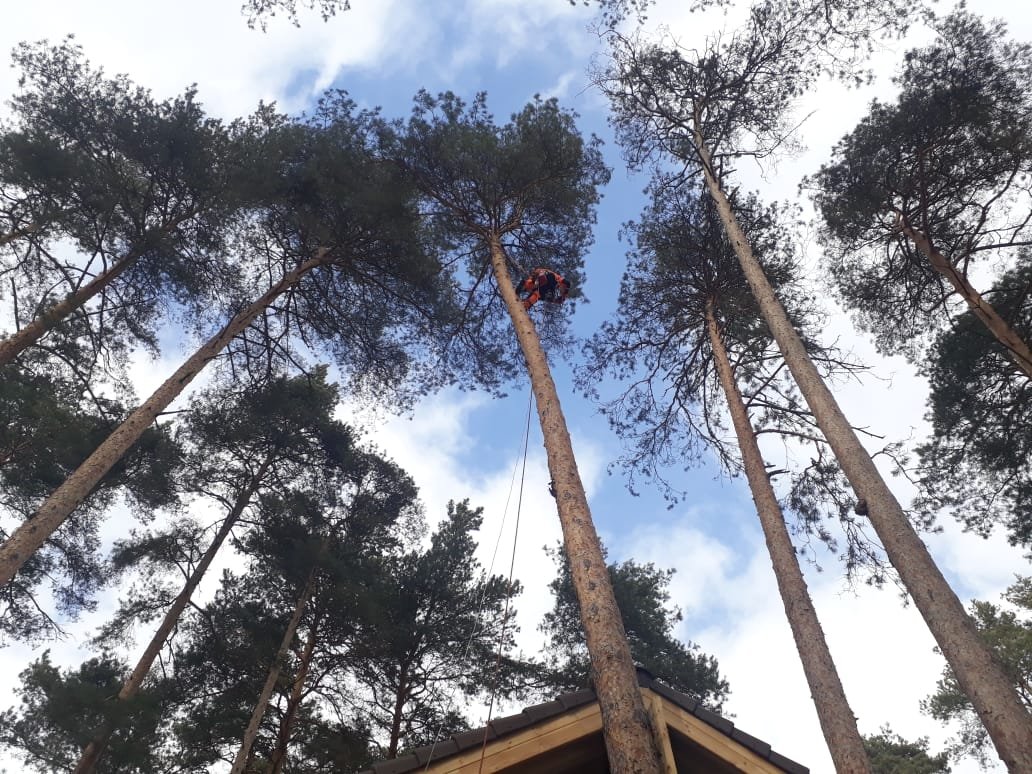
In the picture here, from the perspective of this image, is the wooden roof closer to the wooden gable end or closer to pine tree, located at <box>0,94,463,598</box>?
the wooden gable end

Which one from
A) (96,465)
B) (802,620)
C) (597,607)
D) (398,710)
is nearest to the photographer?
(597,607)

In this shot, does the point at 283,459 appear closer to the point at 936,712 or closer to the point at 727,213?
the point at 727,213

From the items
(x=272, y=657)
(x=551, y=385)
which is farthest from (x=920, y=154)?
(x=272, y=657)

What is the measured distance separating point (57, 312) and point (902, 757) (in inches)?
1095

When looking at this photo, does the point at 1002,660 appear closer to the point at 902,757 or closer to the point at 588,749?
the point at 902,757

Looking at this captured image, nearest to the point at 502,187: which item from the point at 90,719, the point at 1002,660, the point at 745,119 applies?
the point at 745,119

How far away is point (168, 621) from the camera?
1080cm

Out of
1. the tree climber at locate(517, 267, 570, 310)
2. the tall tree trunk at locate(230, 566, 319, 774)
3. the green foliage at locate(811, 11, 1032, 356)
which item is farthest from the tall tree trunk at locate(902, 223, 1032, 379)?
the tall tree trunk at locate(230, 566, 319, 774)

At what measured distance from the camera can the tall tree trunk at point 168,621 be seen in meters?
8.67

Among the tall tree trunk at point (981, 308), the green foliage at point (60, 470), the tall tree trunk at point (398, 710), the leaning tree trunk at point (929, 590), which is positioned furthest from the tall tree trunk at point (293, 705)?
the tall tree trunk at point (981, 308)

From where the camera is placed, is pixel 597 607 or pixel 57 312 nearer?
pixel 597 607

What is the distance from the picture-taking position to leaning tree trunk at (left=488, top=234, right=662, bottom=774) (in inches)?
153

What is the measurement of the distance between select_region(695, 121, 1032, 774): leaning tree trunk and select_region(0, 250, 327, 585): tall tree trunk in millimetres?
8331

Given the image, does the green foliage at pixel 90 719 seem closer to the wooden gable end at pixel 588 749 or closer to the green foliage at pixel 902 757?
the wooden gable end at pixel 588 749
